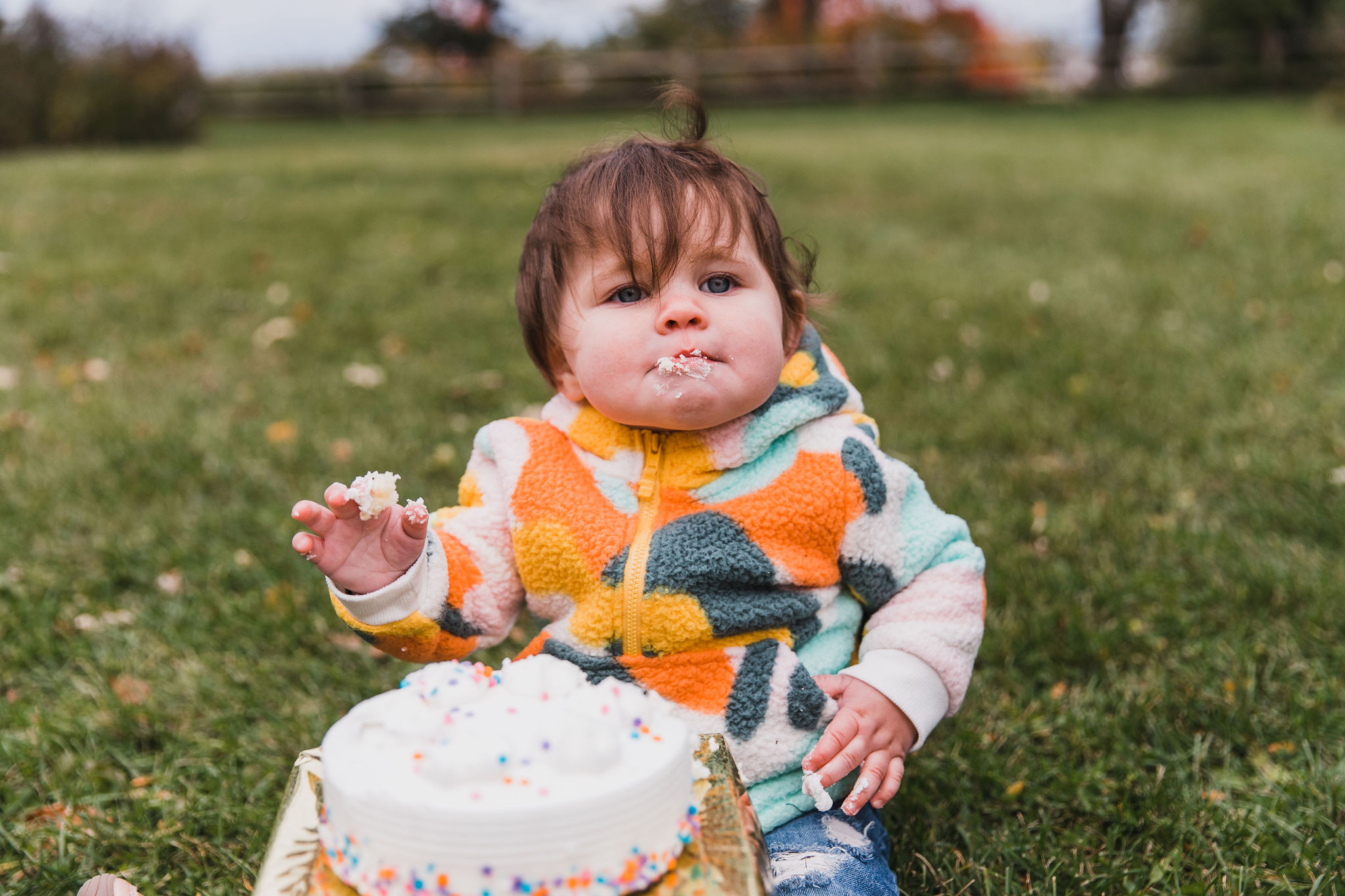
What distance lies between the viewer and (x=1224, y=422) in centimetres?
330

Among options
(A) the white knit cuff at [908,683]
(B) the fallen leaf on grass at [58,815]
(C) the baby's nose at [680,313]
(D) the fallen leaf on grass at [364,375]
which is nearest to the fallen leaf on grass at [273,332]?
(D) the fallen leaf on grass at [364,375]

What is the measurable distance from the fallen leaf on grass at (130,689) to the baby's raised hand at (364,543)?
0.98m

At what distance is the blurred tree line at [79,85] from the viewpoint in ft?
38.0

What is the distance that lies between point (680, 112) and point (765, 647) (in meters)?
0.87

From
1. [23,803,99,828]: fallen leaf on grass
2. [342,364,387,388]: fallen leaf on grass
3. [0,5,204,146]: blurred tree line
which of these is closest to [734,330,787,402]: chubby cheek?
[23,803,99,828]: fallen leaf on grass

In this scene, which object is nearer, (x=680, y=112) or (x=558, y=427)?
(x=558, y=427)

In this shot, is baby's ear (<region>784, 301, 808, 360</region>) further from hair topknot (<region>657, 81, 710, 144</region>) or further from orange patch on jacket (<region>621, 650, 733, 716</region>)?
orange patch on jacket (<region>621, 650, 733, 716</region>)

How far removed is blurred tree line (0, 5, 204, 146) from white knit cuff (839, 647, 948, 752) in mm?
12421

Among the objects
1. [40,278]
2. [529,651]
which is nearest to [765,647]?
[529,651]

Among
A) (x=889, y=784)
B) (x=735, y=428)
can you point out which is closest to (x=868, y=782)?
(x=889, y=784)

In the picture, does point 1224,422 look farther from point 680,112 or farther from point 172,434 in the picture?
point 172,434

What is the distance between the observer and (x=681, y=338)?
148cm

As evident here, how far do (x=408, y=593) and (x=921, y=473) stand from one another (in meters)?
1.88

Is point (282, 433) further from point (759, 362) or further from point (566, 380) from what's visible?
point (759, 362)
